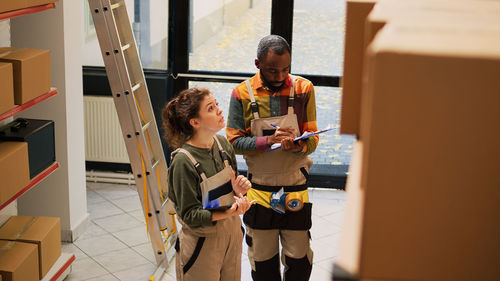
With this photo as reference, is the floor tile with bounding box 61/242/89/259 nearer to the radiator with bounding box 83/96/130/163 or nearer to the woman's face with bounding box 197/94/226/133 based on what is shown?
the radiator with bounding box 83/96/130/163

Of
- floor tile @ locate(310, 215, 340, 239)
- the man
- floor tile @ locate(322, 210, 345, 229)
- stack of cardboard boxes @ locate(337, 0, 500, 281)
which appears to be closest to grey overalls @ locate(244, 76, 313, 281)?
the man

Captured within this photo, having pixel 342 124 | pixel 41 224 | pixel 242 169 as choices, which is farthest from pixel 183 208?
pixel 242 169

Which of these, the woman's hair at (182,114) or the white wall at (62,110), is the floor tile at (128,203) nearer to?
the white wall at (62,110)

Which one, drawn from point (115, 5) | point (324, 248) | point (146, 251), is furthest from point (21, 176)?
point (324, 248)

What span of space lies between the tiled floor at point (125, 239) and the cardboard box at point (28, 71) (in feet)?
4.82

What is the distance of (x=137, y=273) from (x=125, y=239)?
1.91ft

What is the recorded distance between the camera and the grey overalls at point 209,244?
2822mm

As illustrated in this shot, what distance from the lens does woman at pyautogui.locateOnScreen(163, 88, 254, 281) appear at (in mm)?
2748

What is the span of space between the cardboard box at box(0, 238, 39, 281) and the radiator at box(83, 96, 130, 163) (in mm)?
2589

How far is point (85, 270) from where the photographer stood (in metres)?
4.27

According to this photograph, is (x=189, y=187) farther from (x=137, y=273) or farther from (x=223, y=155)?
(x=137, y=273)

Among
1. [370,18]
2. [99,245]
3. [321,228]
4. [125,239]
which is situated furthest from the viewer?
[321,228]

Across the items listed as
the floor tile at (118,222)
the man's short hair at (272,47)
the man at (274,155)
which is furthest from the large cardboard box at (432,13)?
the floor tile at (118,222)

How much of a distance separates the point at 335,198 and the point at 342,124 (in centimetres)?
446
